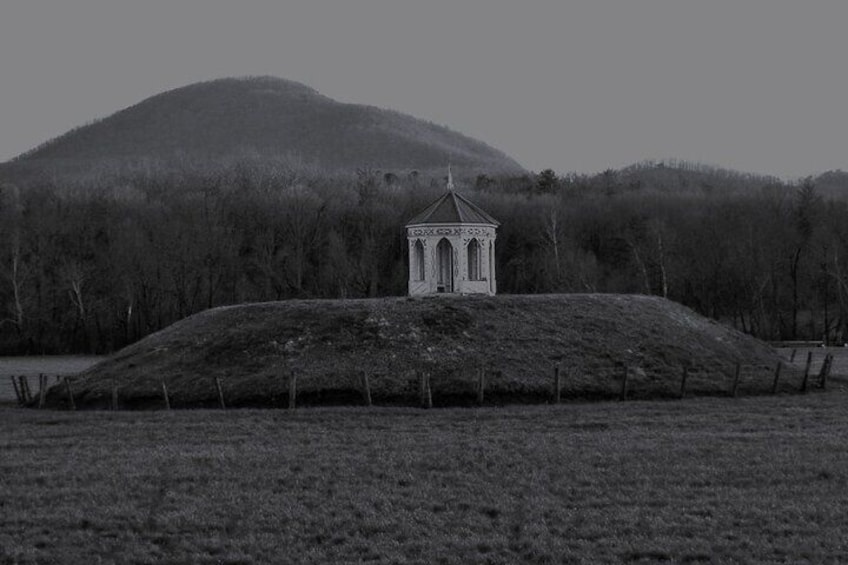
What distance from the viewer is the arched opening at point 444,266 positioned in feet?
157

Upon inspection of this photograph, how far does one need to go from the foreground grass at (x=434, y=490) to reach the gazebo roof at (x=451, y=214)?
60.2ft

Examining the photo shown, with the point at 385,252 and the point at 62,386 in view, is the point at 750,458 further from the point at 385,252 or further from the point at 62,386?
the point at 385,252

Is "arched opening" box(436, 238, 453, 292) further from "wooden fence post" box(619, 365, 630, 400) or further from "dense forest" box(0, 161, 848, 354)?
"dense forest" box(0, 161, 848, 354)

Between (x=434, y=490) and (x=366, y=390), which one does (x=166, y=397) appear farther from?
(x=434, y=490)

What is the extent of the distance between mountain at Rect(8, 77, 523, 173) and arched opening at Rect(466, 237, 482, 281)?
106 metres

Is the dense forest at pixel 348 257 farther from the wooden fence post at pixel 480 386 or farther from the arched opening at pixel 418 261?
the wooden fence post at pixel 480 386

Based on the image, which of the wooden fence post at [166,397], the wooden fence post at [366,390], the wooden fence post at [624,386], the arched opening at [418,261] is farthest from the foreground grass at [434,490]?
the arched opening at [418,261]

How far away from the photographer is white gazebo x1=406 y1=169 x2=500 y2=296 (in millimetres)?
47094

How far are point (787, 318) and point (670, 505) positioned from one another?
232ft

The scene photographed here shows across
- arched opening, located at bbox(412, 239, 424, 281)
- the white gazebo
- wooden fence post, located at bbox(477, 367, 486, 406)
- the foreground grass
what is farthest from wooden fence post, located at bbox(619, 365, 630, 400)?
arched opening, located at bbox(412, 239, 424, 281)

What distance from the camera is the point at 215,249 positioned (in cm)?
8500

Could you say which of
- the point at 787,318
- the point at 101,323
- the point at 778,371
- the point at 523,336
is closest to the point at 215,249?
the point at 101,323

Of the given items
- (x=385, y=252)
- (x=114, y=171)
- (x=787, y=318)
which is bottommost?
(x=787, y=318)

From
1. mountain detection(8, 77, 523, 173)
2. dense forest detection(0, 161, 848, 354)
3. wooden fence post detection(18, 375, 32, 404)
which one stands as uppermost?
mountain detection(8, 77, 523, 173)
